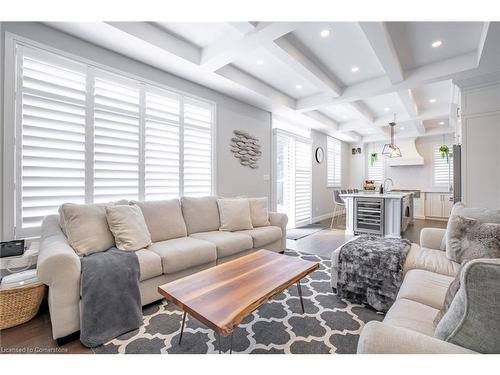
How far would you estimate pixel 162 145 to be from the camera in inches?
121

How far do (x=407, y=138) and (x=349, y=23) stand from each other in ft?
20.6

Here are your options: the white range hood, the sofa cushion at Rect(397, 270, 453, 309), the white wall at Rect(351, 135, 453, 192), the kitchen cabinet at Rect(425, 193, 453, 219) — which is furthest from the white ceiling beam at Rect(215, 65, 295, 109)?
the kitchen cabinet at Rect(425, 193, 453, 219)

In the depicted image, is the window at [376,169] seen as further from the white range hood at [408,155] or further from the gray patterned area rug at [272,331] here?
the gray patterned area rug at [272,331]

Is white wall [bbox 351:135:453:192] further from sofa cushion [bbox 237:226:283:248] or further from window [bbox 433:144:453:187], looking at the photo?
sofa cushion [bbox 237:226:283:248]

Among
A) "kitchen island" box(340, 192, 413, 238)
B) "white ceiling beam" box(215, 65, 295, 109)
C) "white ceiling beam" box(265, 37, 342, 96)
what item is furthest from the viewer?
"kitchen island" box(340, 192, 413, 238)

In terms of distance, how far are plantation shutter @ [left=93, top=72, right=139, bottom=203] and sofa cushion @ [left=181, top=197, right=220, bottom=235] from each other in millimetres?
643

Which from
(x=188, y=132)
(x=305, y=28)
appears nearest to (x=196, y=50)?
(x=188, y=132)

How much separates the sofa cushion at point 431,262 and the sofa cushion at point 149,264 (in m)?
2.10

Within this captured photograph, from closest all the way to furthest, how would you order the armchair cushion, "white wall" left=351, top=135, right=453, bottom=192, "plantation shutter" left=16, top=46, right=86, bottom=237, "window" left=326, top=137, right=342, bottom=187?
the armchair cushion < "plantation shutter" left=16, top=46, right=86, bottom=237 < "white wall" left=351, top=135, right=453, bottom=192 < "window" left=326, top=137, right=342, bottom=187

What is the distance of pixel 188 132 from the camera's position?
338 centimetres

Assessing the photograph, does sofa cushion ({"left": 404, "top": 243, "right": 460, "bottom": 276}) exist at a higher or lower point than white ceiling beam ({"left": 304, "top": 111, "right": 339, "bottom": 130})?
lower

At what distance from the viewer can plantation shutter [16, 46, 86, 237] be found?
82.0 inches
